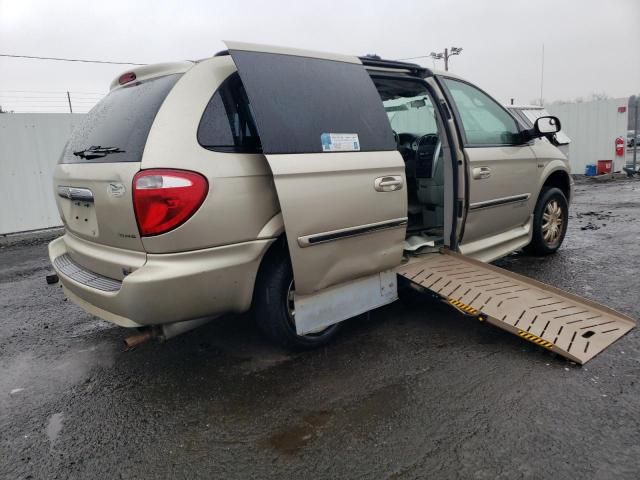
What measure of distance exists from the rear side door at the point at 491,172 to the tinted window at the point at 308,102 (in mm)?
1045

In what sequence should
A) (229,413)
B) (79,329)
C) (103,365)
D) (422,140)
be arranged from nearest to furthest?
(229,413) → (103,365) → (79,329) → (422,140)

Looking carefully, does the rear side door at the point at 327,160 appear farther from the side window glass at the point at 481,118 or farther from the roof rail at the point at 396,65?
the side window glass at the point at 481,118

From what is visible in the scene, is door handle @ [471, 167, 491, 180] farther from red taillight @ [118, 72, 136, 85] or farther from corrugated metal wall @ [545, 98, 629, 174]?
corrugated metal wall @ [545, 98, 629, 174]

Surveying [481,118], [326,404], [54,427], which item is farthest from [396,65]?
[54,427]

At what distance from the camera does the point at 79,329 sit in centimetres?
375

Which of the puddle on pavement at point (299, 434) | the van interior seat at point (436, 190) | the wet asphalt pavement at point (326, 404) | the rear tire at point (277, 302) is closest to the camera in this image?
the wet asphalt pavement at point (326, 404)

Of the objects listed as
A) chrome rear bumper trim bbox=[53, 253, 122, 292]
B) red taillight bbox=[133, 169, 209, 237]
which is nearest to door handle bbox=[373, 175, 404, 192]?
red taillight bbox=[133, 169, 209, 237]

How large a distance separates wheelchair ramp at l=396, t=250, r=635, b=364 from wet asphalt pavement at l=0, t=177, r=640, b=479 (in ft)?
0.39

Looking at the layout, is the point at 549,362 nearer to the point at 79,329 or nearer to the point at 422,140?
the point at 422,140

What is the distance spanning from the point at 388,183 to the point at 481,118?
1.60m

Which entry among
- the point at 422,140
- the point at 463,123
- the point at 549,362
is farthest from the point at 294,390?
the point at 422,140

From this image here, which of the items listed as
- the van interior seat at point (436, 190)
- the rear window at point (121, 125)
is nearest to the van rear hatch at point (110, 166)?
the rear window at point (121, 125)

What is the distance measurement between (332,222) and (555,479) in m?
1.64

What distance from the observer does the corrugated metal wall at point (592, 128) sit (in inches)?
563
